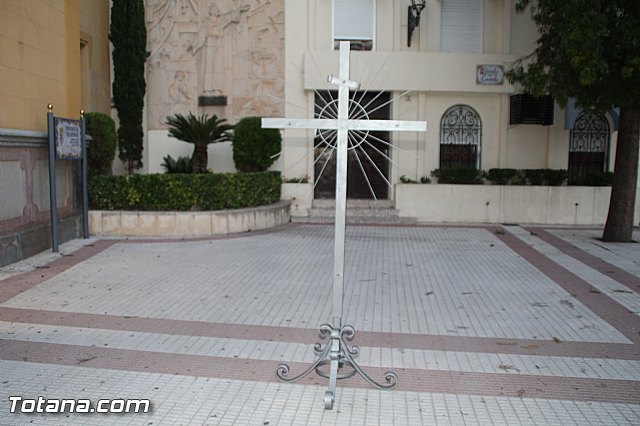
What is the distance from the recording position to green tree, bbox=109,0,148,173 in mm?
15023

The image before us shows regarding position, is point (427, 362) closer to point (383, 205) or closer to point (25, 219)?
point (25, 219)

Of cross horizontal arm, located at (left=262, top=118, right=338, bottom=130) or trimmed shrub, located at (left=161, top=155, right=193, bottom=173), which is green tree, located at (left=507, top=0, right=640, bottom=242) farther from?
trimmed shrub, located at (left=161, top=155, right=193, bottom=173)

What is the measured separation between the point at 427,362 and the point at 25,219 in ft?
23.8

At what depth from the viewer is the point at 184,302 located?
24.5ft

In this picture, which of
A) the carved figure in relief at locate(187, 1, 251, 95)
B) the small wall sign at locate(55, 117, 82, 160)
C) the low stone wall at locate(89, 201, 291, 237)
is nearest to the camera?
the small wall sign at locate(55, 117, 82, 160)

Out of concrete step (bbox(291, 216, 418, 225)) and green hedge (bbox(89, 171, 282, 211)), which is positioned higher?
green hedge (bbox(89, 171, 282, 211))

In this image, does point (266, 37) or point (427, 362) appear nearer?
point (427, 362)

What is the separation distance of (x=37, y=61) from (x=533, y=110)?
1124cm

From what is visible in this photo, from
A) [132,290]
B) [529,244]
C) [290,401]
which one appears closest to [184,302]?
[132,290]

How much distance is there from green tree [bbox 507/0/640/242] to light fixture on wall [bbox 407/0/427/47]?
308 cm

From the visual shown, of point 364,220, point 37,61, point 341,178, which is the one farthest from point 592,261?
point 37,61

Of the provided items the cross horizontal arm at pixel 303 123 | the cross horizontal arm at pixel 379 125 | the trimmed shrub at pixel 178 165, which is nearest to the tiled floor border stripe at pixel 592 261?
the cross horizontal arm at pixel 379 125

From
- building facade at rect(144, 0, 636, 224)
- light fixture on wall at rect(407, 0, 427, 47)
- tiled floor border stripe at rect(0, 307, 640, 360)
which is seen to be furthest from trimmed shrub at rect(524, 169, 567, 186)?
tiled floor border stripe at rect(0, 307, 640, 360)

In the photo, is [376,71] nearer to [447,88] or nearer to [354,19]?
[354,19]
